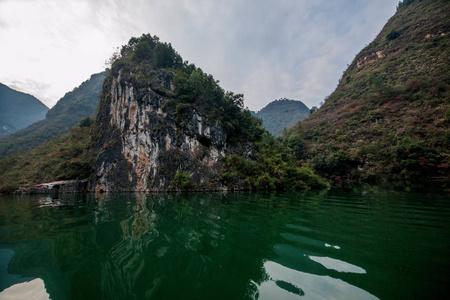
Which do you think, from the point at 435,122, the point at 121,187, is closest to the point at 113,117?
the point at 121,187

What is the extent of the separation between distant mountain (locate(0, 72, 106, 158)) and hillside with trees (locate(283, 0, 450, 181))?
80.0m

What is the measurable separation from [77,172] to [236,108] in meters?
29.2

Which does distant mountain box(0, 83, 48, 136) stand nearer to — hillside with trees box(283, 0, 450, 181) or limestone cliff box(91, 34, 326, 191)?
limestone cliff box(91, 34, 326, 191)

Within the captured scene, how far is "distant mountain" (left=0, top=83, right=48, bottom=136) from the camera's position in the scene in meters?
115

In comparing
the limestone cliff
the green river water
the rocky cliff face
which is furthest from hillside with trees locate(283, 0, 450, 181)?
the green river water

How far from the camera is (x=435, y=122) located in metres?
29.4

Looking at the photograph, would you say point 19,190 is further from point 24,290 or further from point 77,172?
point 24,290

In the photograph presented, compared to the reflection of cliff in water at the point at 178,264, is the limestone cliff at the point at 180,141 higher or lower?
higher

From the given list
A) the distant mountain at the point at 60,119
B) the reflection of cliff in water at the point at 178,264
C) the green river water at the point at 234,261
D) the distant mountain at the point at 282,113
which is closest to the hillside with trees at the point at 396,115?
the green river water at the point at 234,261

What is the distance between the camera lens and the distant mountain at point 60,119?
55744 millimetres

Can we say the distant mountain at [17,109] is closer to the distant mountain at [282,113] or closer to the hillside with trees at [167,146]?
the hillside with trees at [167,146]

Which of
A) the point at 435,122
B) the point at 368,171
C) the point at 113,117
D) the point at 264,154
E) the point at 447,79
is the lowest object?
the point at 368,171

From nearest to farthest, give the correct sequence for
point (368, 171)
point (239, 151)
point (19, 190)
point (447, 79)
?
point (19, 190), point (239, 151), point (368, 171), point (447, 79)

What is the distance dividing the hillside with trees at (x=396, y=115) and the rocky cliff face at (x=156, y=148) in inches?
996
